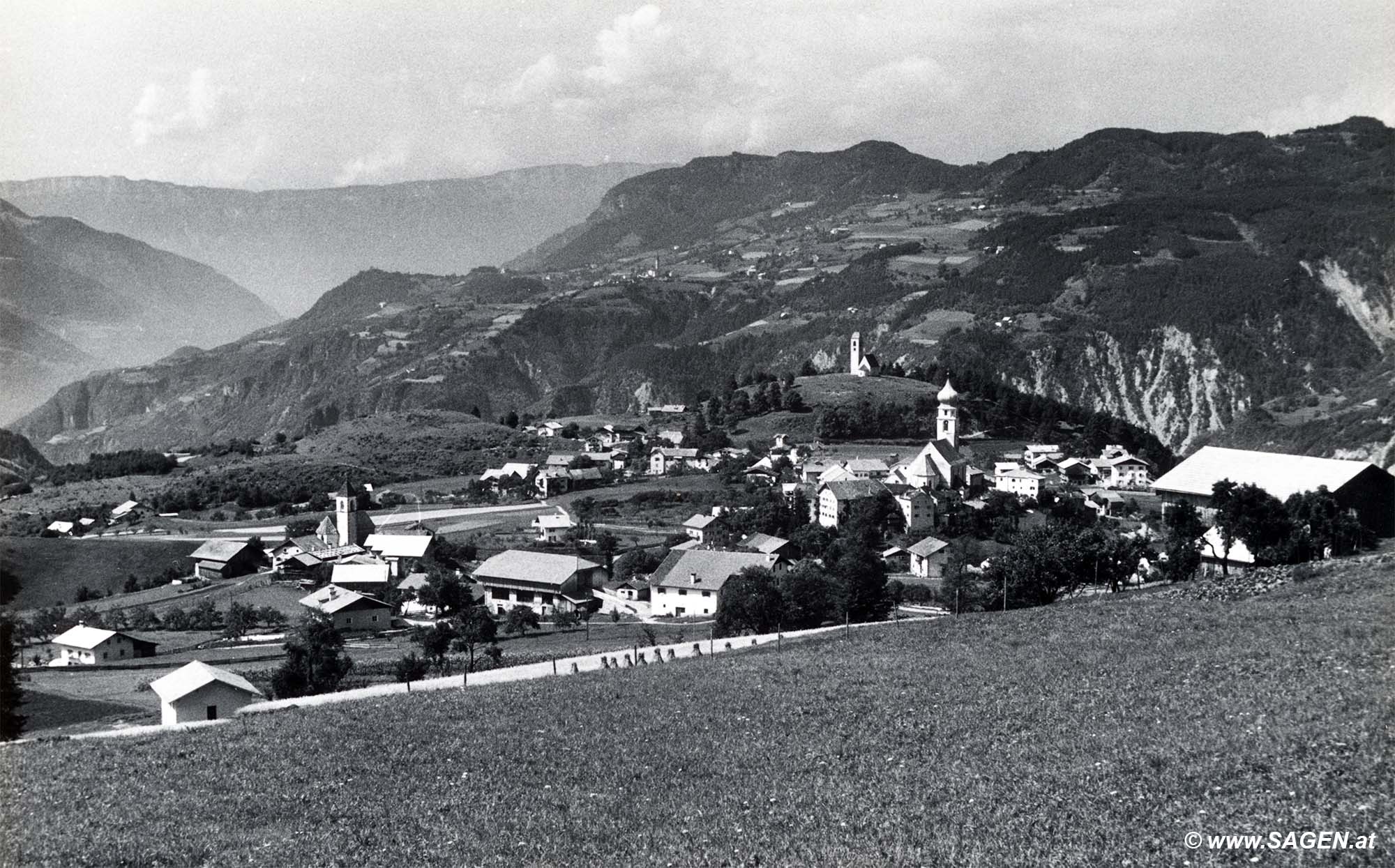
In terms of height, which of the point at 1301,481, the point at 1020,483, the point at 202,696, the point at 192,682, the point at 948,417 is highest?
the point at 948,417

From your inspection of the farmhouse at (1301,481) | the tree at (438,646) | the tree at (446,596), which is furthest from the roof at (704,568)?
the farmhouse at (1301,481)

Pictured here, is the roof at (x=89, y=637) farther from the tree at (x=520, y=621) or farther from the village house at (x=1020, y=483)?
the village house at (x=1020, y=483)

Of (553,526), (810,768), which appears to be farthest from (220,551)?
(810,768)

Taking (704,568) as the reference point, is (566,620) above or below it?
below

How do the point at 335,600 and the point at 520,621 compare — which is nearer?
the point at 520,621

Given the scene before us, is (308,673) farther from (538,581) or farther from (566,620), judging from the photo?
(538,581)

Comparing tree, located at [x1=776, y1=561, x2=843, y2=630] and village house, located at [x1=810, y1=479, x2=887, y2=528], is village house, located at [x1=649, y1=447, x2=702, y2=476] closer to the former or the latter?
village house, located at [x1=810, y1=479, x2=887, y2=528]

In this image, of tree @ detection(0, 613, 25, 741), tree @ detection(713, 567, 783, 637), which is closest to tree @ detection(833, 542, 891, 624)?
tree @ detection(713, 567, 783, 637)
